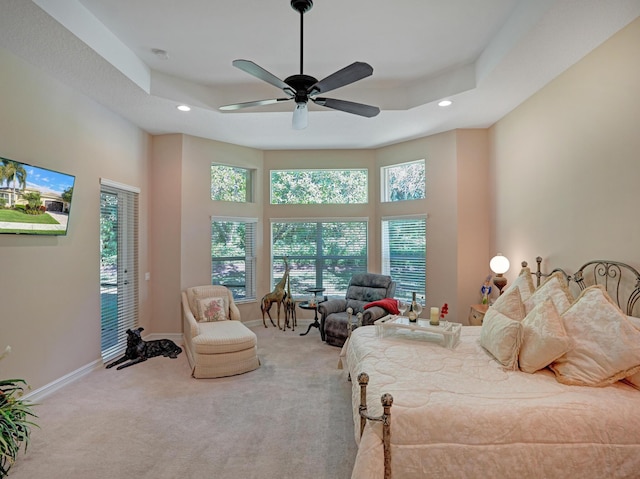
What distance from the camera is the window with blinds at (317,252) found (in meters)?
6.34

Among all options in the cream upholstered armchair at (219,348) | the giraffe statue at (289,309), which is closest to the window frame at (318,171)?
the giraffe statue at (289,309)

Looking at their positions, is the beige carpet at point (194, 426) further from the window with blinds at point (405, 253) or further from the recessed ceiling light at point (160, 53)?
the recessed ceiling light at point (160, 53)

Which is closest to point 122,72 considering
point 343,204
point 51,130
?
point 51,130

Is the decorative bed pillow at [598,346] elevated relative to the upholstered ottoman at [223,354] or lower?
elevated

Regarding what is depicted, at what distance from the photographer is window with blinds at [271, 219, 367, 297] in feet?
20.8

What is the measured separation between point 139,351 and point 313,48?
409 centimetres

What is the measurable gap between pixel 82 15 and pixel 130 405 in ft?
11.0

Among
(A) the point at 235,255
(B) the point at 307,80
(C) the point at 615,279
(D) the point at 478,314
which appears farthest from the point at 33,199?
(C) the point at 615,279

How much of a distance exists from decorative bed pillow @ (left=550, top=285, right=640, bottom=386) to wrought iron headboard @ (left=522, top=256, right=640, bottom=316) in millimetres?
448

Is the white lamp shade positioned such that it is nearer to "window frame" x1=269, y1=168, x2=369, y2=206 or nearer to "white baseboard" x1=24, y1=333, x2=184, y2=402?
"window frame" x1=269, y1=168, x2=369, y2=206

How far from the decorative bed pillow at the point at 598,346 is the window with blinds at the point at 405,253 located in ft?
10.6

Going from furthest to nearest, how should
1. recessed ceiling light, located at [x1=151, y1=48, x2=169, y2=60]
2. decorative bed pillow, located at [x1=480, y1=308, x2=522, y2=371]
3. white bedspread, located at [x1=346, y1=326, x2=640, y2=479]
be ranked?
recessed ceiling light, located at [x1=151, y1=48, x2=169, y2=60], decorative bed pillow, located at [x1=480, y1=308, x2=522, y2=371], white bedspread, located at [x1=346, y1=326, x2=640, y2=479]

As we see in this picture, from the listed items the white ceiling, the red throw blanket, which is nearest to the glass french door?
the white ceiling

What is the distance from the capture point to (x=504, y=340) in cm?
248
